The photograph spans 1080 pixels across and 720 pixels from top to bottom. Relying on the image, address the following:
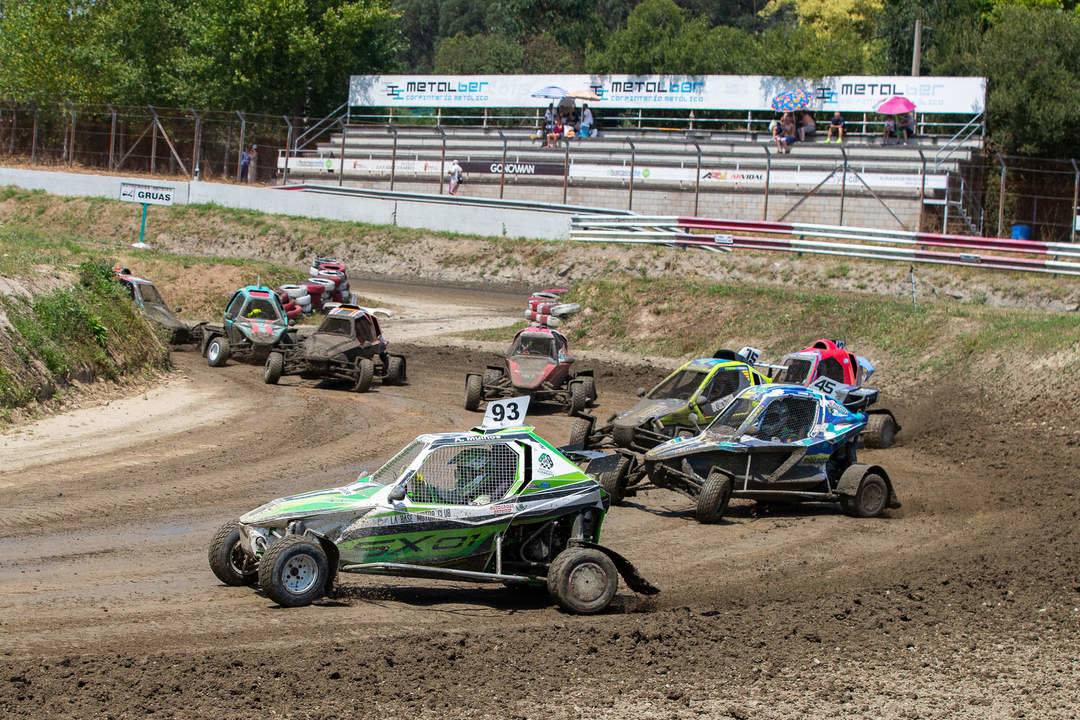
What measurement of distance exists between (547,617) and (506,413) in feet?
6.27

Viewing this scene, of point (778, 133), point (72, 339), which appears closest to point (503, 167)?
point (778, 133)

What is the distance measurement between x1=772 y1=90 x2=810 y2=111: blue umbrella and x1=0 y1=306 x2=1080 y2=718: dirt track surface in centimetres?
3308

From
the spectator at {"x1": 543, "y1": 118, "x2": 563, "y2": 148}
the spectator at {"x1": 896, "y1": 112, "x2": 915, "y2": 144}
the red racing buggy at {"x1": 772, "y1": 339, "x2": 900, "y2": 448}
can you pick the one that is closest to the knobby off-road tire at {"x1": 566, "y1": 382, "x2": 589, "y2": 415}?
the red racing buggy at {"x1": 772, "y1": 339, "x2": 900, "y2": 448}

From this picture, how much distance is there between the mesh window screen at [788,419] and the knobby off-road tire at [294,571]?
259 inches

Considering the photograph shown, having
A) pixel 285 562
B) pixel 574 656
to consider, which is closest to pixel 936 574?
pixel 574 656

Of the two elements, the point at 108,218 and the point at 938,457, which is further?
the point at 108,218

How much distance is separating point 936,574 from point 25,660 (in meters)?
8.02

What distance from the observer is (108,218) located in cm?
4741

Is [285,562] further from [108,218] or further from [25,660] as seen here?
[108,218]

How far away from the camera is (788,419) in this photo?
47.4 feet

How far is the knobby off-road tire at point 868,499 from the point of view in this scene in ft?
46.4

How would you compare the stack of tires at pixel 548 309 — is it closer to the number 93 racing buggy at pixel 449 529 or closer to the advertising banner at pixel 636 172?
the advertising banner at pixel 636 172

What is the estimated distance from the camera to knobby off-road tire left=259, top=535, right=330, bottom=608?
29.9 feet

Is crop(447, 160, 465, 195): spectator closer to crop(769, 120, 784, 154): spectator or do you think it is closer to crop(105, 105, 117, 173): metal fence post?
crop(769, 120, 784, 154): spectator
